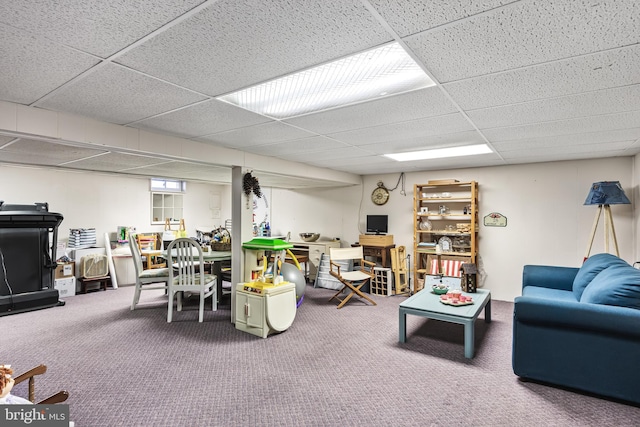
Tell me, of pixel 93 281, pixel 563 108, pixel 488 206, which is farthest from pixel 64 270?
pixel 488 206

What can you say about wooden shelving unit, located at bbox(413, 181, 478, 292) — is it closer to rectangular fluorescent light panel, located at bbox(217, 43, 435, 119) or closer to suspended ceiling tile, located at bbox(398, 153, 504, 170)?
suspended ceiling tile, located at bbox(398, 153, 504, 170)

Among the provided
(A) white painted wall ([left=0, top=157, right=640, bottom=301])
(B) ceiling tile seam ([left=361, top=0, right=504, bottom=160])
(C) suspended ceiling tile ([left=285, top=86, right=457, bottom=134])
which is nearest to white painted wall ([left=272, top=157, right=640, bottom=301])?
(A) white painted wall ([left=0, top=157, right=640, bottom=301])

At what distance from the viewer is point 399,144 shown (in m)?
3.69

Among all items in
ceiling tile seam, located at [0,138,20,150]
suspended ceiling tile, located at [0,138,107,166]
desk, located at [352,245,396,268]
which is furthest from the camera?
desk, located at [352,245,396,268]

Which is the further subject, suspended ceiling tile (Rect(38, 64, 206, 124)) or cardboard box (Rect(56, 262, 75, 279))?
cardboard box (Rect(56, 262, 75, 279))

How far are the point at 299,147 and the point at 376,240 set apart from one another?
9.06ft

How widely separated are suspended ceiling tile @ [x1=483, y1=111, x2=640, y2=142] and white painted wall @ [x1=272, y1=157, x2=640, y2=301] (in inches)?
78.1

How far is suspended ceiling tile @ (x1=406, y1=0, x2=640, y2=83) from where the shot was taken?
1226 mm

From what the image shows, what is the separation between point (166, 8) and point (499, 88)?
189 cm

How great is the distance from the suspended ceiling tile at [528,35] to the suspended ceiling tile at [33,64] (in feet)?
5.49

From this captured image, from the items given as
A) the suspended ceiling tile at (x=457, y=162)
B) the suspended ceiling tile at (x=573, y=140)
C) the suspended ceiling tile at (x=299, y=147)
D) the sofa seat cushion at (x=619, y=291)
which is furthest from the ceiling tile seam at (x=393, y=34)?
the suspended ceiling tile at (x=457, y=162)

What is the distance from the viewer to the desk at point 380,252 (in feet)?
19.2

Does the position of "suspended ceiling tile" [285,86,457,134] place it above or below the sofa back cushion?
above

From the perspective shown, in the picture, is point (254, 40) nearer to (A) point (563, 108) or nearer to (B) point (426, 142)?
(A) point (563, 108)
